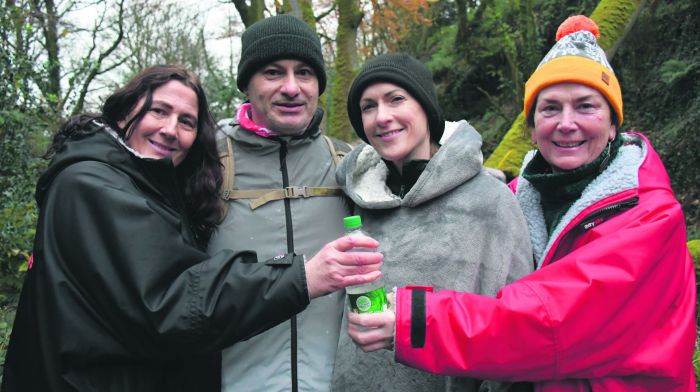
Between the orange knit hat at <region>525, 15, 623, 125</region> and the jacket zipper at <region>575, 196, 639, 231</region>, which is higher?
the orange knit hat at <region>525, 15, 623, 125</region>

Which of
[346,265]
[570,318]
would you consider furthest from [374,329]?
[570,318]

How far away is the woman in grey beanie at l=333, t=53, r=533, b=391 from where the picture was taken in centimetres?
217

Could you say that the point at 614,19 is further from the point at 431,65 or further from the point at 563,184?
the point at 431,65

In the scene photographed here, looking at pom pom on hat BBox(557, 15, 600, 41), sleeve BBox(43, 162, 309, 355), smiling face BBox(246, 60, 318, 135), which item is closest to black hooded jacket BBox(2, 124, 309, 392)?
sleeve BBox(43, 162, 309, 355)

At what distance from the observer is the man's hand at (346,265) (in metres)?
1.83

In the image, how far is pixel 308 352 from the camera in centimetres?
236

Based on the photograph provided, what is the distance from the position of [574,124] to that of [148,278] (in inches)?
71.8

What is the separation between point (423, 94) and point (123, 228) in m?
1.40

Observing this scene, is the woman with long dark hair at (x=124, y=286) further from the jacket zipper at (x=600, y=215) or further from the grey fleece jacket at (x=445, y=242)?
the jacket zipper at (x=600, y=215)

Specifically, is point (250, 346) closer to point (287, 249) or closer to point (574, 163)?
point (287, 249)

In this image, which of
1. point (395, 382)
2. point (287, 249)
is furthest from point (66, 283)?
point (395, 382)

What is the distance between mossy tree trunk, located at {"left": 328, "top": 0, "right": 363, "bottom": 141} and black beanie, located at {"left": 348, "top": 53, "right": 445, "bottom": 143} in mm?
7696

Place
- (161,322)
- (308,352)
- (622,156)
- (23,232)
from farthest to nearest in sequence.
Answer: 1. (23,232)
2. (308,352)
3. (622,156)
4. (161,322)

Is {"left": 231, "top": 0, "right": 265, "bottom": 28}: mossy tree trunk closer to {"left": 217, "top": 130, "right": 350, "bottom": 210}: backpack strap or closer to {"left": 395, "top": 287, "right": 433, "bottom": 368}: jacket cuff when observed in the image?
{"left": 217, "top": 130, "right": 350, "bottom": 210}: backpack strap
